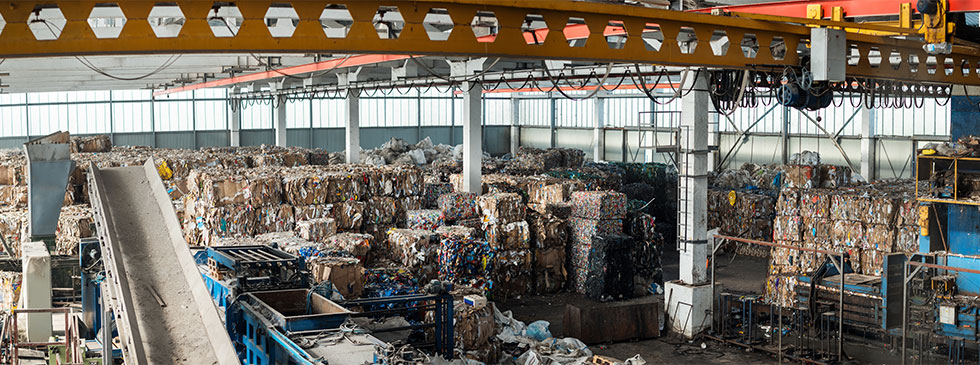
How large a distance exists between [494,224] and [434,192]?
302 cm

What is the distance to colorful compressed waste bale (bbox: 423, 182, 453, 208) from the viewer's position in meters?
18.3

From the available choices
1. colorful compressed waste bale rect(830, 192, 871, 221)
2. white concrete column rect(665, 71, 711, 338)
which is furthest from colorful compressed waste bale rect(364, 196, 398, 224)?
colorful compressed waste bale rect(830, 192, 871, 221)

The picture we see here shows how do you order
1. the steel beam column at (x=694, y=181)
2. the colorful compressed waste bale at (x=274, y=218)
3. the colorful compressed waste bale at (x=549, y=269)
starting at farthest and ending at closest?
the colorful compressed waste bale at (x=549, y=269) < the colorful compressed waste bale at (x=274, y=218) < the steel beam column at (x=694, y=181)

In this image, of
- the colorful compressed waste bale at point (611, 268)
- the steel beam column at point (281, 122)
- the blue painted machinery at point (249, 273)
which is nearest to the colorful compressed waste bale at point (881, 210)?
the colorful compressed waste bale at point (611, 268)

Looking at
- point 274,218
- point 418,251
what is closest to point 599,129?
point 418,251

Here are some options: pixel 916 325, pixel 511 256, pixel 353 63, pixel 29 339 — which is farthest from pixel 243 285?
pixel 353 63

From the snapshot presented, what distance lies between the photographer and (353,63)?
1769cm

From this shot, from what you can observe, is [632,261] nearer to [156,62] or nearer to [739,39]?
[739,39]

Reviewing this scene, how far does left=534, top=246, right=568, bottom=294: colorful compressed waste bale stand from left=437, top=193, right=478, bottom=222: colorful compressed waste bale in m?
1.43

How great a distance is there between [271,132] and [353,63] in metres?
23.2

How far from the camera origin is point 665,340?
13.8 metres

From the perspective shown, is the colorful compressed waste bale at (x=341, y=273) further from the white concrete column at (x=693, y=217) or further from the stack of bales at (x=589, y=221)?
the stack of bales at (x=589, y=221)

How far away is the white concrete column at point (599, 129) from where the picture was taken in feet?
118

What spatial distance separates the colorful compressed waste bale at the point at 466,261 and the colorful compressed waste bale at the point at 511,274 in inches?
10.2
